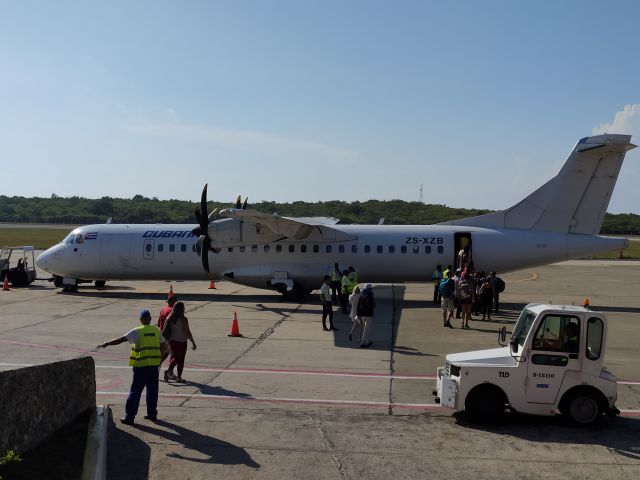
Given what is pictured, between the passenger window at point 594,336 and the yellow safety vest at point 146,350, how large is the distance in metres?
6.67

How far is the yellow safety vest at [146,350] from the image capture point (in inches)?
378

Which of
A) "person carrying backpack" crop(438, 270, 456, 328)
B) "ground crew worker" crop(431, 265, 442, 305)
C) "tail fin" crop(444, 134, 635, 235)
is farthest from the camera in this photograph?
"ground crew worker" crop(431, 265, 442, 305)

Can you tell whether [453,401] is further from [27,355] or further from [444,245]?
[444,245]

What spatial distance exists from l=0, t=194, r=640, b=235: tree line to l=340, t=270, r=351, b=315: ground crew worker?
2573 inches

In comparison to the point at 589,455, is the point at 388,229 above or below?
above

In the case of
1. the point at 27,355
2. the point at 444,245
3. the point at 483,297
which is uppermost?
the point at 444,245

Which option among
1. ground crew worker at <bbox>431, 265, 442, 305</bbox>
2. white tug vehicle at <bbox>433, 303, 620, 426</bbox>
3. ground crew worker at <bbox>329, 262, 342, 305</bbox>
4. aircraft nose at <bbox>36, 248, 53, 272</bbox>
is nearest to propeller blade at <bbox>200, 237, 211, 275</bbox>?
ground crew worker at <bbox>329, 262, 342, 305</bbox>

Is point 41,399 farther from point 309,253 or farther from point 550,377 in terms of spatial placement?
point 309,253

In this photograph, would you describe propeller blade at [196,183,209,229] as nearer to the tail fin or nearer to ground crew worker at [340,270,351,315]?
ground crew worker at [340,270,351,315]

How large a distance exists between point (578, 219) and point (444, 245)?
509 cm

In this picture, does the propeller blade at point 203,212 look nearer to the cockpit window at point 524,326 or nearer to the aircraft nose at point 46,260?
the aircraft nose at point 46,260

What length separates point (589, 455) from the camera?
841 cm

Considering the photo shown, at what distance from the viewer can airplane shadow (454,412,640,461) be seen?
29.3ft

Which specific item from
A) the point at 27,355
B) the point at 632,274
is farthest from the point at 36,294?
the point at 632,274
